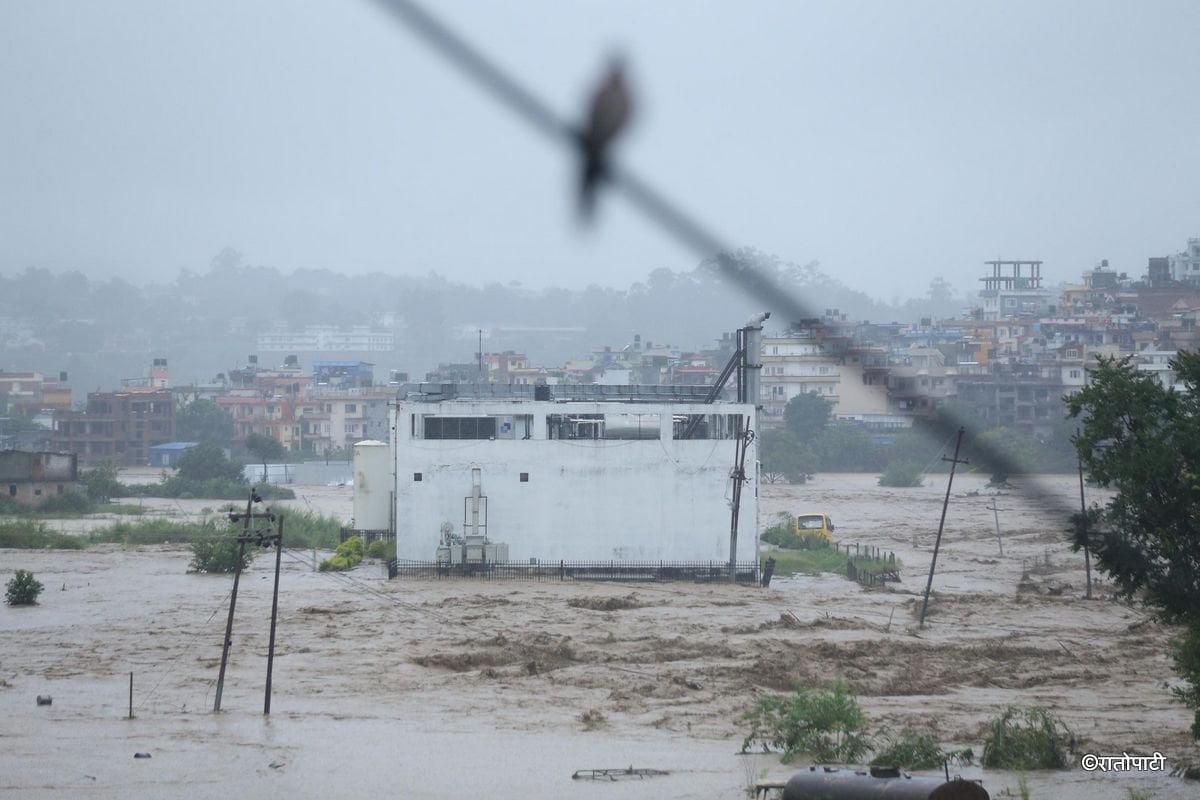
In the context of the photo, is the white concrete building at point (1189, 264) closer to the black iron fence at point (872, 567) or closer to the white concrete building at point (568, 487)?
the black iron fence at point (872, 567)

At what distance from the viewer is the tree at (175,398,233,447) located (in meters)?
68.8

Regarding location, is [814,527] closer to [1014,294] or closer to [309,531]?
[309,531]

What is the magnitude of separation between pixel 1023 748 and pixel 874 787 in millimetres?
3609

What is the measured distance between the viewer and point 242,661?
2131 cm

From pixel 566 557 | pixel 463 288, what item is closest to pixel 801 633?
pixel 566 557

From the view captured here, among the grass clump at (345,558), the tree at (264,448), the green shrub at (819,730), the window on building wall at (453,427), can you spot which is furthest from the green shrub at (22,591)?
the tree at (264,448)

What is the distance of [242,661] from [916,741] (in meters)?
11.3

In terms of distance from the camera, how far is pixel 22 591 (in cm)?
2736

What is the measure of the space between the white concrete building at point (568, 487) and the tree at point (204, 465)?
28.7 meters

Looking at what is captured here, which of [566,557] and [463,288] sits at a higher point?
[463,288]

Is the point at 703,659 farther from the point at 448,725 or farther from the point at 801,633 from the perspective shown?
the point at 448,725

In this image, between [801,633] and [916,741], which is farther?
[801,633]

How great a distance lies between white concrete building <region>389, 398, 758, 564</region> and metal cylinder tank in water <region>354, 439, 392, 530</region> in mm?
4608

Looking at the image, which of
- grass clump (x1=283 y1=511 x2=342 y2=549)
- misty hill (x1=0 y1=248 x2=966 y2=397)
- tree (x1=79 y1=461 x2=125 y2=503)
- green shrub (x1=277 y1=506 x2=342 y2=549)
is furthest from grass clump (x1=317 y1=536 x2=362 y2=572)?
misty hill (x1=0 y1=248 x2=966 y2=397)
